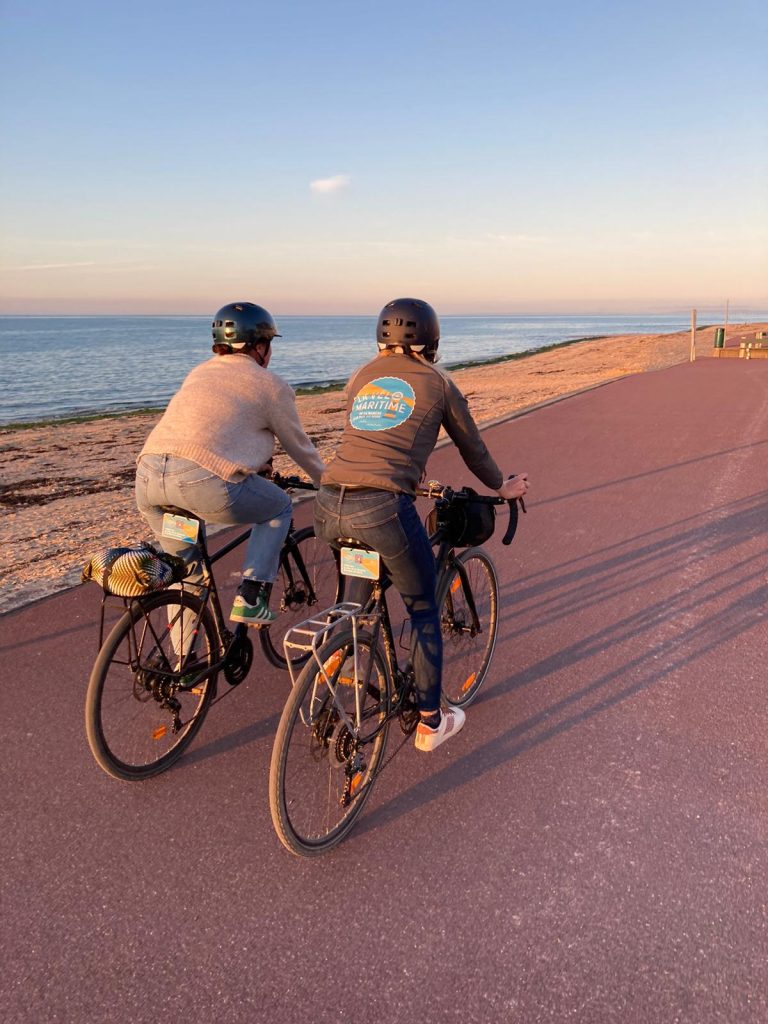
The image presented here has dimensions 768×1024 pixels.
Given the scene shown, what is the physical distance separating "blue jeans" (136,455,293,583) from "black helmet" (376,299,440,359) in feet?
3.17

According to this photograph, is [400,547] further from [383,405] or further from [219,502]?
[219,502]

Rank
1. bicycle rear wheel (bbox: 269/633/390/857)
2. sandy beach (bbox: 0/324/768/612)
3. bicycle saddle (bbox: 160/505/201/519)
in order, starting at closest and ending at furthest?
bicycle rear wheel (bbox: 269/633/390/857), bicycle saddle (bbox: 160/505/201/519), sandy beach (bbox: 0/324/768/612)

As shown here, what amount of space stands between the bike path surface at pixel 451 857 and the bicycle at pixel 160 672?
14cm

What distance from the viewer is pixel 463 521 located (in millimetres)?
3645

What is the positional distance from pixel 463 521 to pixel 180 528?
52.7 inches

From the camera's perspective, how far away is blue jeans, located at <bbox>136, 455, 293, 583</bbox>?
11.3ft

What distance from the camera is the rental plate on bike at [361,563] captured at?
10.1ft

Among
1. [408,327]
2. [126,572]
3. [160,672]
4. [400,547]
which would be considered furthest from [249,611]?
[408,327]

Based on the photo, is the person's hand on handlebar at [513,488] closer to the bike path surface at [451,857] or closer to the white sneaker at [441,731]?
the white sneaker at [441,731]

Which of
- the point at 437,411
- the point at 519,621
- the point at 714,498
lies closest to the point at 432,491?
the point at 437,411

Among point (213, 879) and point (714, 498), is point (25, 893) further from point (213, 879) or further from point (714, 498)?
point (714, 498)

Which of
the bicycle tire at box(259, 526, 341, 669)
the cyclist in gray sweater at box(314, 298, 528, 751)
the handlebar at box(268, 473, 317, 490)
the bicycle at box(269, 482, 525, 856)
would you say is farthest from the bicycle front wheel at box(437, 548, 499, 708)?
the handlebar at box(268, 473, 317, 490)

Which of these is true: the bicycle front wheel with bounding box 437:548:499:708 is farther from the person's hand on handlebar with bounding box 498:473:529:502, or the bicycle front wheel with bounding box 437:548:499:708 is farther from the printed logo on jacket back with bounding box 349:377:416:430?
the printed logo on jacket back with bounding box 349:377:416:430

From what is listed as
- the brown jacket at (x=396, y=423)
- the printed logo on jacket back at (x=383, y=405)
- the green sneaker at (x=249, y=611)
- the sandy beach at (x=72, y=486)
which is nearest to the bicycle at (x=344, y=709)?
the brown jacket at (x=396, y=423)
